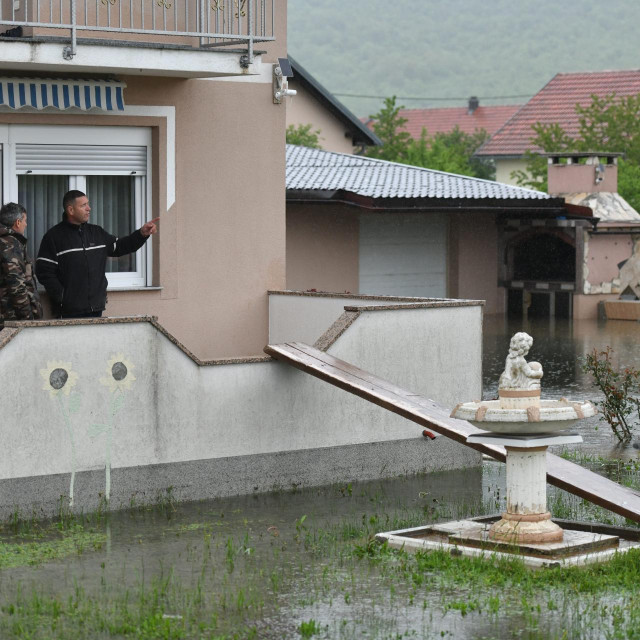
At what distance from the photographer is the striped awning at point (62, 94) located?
40.5 feet

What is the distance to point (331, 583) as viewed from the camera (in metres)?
8.47

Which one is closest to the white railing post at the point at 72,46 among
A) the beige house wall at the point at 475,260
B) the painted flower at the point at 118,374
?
the painted flower at the point at 118,374

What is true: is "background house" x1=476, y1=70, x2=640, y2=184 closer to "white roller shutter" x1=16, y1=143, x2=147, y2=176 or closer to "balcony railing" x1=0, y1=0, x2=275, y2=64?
"balcony railing" x1=0, y1=0, x2=275, y2=64

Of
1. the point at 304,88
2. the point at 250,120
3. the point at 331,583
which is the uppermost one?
the point at 304,88

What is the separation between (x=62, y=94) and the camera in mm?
12586

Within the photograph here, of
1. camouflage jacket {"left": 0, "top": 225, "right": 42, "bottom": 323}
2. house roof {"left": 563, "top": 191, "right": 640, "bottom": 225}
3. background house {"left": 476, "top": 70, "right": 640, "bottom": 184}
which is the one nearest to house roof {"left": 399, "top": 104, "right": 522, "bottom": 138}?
background house {"left": 476, "top": 70, "right": 640, "bottom": 184}

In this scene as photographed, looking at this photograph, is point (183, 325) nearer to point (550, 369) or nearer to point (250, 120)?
point (250, 120)

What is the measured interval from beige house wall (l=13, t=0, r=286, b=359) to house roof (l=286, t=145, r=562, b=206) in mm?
13141

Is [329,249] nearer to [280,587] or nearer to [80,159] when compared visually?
[80,159]

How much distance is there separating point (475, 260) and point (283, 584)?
2441 centimetres

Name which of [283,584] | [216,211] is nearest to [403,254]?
[216,211]

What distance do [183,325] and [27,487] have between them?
11.6 feet

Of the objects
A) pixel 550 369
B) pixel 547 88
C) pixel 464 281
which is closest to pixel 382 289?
pixel 464 281

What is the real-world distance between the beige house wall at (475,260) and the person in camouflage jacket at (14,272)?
2080cm
